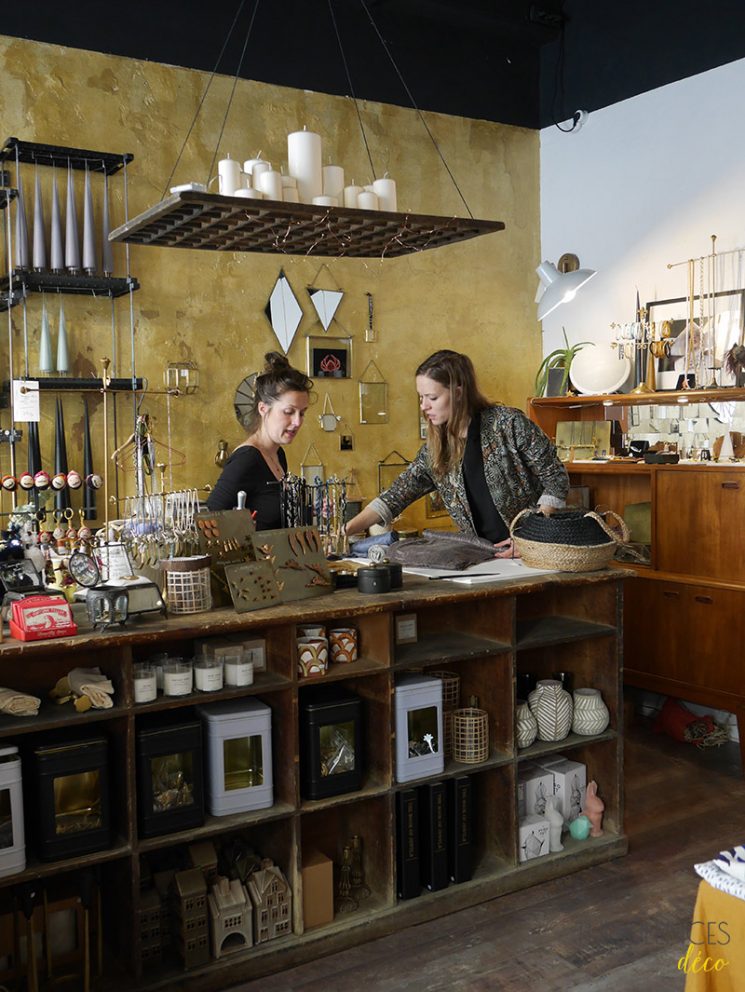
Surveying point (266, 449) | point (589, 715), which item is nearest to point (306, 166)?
point (266, 449)

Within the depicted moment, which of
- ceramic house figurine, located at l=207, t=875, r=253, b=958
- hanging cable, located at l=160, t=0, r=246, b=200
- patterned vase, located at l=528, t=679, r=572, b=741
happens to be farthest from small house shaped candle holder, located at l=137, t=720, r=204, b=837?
hanging cable, located at l=160, t=0, r=246, b=200

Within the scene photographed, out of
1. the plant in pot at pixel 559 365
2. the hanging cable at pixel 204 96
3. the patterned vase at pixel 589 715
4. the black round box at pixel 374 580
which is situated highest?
the hanging cable at pixel 204 96

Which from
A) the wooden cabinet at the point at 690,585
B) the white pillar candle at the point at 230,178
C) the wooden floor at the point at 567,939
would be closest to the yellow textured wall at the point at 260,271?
the wooden cabinet at the point at 690,585

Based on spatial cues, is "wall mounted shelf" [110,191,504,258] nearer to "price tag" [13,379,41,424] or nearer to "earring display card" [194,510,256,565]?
"earring display card" [194,510,256,565]

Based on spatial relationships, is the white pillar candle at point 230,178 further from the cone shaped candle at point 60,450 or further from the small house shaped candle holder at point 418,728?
the cone shaped candle at point 60,450

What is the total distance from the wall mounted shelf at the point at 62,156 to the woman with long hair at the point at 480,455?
1.92 meters

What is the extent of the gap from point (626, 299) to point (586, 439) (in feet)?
2.83

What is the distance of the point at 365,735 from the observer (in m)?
3.31

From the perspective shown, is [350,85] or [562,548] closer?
[562,548]

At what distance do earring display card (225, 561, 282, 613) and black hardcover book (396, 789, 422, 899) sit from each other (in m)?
0.82

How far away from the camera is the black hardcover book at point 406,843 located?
3.29m

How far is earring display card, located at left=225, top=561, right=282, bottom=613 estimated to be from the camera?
9.78ft

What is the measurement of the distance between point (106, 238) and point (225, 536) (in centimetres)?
238

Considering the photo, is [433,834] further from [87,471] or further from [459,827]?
[87,471]
